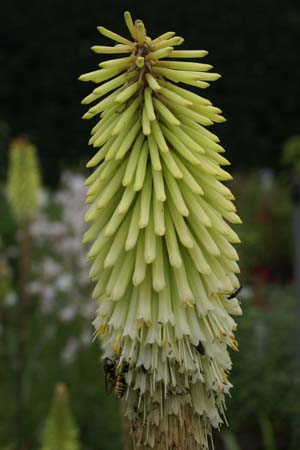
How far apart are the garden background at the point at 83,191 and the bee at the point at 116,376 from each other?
351 cm

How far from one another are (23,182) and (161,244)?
4.18 metres

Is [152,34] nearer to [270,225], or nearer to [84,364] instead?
[270,225]

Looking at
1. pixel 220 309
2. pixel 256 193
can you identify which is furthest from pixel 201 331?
pixel 256 193

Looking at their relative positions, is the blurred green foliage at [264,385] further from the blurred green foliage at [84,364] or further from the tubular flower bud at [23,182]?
the tubular flower bud at [23,182]

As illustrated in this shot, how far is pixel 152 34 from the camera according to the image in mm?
12562

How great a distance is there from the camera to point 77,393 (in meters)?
6.21

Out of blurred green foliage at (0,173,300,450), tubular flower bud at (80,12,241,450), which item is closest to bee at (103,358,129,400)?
tubular flower bud at (80,12,241,450)

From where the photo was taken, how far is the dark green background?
1282cm

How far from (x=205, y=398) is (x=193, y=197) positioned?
493 millimetres

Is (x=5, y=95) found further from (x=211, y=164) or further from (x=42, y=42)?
(x=211, y=164)

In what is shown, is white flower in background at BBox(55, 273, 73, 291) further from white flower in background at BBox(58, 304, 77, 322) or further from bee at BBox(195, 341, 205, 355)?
bee at BBox(195, 341, 205, 355)

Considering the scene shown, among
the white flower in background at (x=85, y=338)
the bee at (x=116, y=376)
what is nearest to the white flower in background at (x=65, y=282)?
the white flower in background at (x=85, y=338)

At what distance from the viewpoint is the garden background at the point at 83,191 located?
6250 mm

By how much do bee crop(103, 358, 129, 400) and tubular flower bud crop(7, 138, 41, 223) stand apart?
4.00 m
